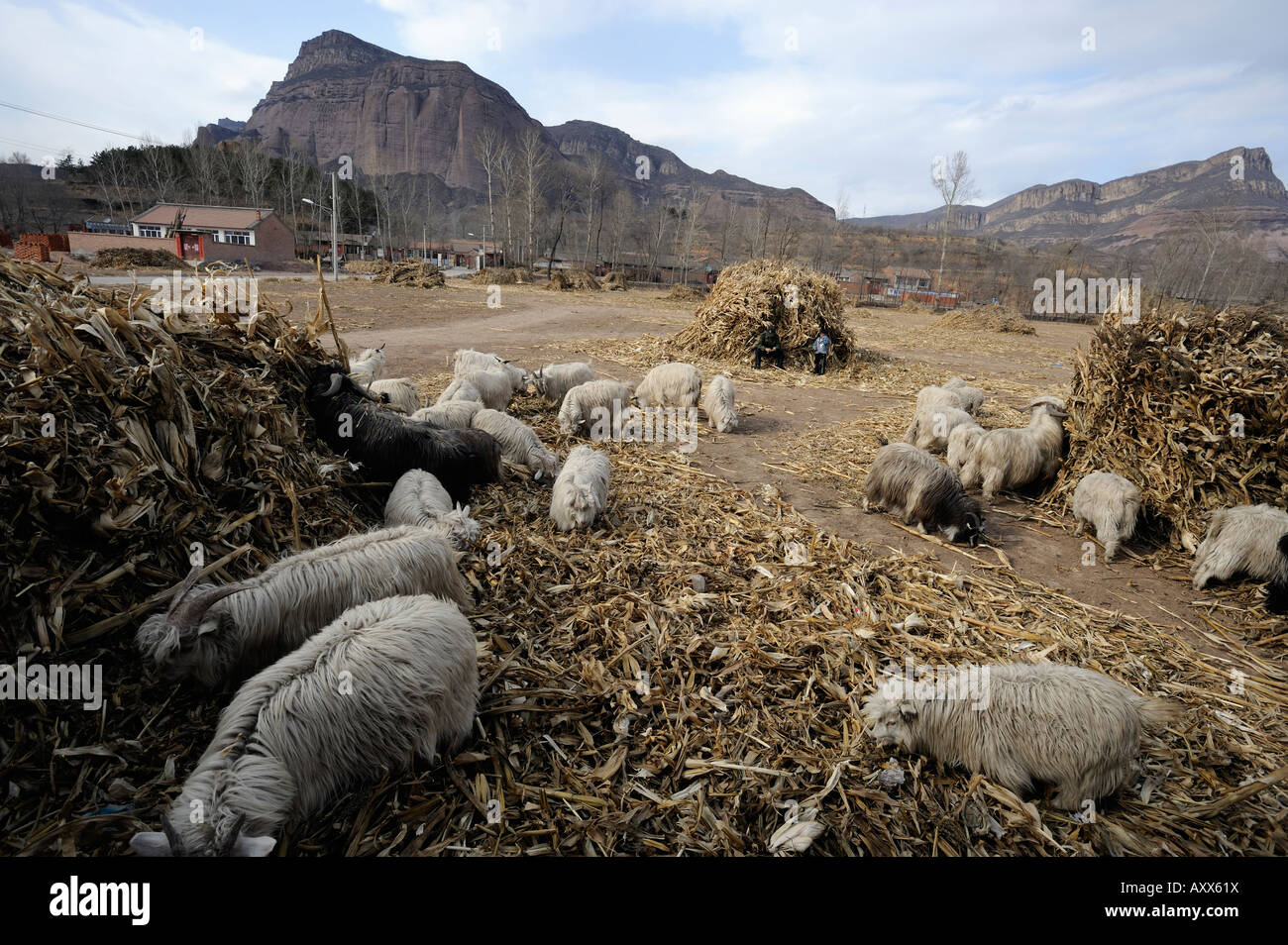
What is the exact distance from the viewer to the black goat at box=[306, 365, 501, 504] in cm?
617

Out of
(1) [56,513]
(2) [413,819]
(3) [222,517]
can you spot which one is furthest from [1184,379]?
(1) [56,513]

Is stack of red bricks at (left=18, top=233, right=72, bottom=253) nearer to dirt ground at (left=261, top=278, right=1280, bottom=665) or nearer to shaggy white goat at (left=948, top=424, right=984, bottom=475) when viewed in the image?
dirt ground at (left=261, top=278, right=1280, bottom=665)

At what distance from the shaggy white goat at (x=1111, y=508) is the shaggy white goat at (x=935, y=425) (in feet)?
8.07

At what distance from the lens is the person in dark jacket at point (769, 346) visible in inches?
669

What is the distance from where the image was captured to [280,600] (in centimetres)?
361

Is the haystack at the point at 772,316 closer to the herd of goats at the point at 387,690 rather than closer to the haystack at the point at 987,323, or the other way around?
the herd of goats at the point at 387,690

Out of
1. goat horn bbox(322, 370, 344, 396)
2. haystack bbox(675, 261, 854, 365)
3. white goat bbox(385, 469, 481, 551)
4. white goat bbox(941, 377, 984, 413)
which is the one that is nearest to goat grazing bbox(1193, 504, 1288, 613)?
white goat bbox(941, 377, 984, 413)

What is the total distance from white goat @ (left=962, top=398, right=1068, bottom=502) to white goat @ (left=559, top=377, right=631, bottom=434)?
5846 mm

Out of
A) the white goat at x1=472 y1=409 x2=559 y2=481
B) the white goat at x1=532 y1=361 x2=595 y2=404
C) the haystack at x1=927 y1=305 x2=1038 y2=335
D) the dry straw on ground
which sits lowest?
the dry straw on ground

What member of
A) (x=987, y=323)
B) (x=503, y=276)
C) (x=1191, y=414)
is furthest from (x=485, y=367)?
(x=503, y=276)

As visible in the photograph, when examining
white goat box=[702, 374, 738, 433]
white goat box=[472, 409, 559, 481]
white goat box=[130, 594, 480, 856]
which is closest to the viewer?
white goat box=[130, 594, 480, 856]
